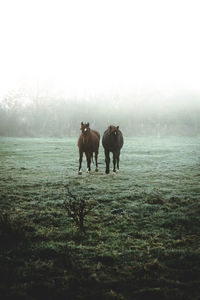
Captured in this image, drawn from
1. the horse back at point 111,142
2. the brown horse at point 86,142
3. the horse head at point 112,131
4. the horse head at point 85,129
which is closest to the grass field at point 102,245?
the brown horse at point 86,142

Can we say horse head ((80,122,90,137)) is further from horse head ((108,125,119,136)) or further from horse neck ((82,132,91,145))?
horse head ((108,125,119,136))

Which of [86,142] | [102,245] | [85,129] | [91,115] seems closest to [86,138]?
[86,142]

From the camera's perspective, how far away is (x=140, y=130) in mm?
47156

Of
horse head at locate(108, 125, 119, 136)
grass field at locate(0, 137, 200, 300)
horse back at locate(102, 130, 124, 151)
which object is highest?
horse head at locate(108, 125, 119, 136)

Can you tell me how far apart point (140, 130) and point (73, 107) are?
1410 centimetres

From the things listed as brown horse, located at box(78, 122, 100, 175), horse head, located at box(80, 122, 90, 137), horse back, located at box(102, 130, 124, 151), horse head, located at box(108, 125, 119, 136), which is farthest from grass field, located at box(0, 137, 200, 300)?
horse head, located at box(108, 125, 119, 136)

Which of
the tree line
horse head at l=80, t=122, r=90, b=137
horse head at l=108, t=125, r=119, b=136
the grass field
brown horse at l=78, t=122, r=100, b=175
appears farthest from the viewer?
the tree line

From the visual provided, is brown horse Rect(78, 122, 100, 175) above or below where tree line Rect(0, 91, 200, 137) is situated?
below

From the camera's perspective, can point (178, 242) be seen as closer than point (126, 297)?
No

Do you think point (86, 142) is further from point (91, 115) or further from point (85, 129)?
point (91, 115)

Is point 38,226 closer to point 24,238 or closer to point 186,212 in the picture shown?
point 24,238

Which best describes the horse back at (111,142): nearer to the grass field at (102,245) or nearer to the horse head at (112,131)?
the horse head at (112,131)

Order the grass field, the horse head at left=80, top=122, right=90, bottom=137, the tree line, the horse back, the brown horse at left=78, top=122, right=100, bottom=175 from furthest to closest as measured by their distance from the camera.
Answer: the tree line
the horse back
the brown horse at left=78, top=122, right=100, bottom=175
the horse head at left=80, top=122, right=90, bottom=137
the grass field

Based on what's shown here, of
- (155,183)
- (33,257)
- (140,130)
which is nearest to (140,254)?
(33,257)
